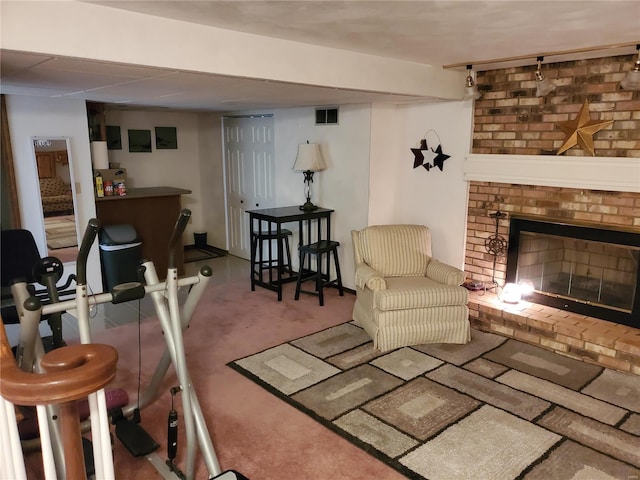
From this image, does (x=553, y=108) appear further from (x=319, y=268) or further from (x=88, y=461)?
(x=88, y=461)

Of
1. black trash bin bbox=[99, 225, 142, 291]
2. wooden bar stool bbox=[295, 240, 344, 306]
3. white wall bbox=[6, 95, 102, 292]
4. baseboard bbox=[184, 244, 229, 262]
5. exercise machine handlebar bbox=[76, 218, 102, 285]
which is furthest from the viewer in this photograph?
baseboard bbox=[184, 244, 229, 262]

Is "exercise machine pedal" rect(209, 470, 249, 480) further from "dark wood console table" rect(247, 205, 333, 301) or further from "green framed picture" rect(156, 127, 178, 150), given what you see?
"green framed picture" rect(156, 127, 178, 150)

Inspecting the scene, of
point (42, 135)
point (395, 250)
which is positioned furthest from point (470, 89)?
point (42, 135)

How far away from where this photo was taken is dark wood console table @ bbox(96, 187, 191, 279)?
498cm

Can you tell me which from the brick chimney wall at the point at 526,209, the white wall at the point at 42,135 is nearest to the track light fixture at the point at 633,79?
the brick chimney wall at the point at 526,209

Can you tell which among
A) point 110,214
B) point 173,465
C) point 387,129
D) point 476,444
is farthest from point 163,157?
point 476,444

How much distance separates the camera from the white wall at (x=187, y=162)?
6.00m

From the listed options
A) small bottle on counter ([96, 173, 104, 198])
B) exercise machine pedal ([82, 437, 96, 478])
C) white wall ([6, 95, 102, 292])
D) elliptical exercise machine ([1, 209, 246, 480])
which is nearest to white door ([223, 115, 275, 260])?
small bottle on counter ([96, 173, 104, 198])

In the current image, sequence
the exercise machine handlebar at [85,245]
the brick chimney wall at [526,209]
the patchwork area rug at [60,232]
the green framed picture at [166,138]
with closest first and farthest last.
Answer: the exercise machine handlebar at [85,245] < the brick chimney wall at [526,209] < the patchwork area rug at [60,232] < the green framed picture at [166,138]

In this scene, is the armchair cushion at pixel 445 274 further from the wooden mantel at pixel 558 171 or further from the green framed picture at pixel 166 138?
the green framed picture at pixel 166 138

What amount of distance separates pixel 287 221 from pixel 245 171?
1723 mm

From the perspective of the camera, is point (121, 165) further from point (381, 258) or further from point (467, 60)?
point (467, 60)

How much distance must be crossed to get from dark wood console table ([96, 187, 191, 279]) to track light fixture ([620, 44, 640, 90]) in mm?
4167

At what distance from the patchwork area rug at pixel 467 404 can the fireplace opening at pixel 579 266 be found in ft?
1.71
